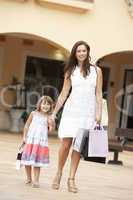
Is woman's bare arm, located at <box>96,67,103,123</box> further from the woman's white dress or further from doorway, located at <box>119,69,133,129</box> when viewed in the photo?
doorway, located at <box>119,69,133,129</box>

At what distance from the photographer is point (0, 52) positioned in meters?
22.0

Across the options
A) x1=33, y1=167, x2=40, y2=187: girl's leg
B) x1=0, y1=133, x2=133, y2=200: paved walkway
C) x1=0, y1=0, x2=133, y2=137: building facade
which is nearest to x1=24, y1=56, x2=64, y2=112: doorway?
x1=0, y1=0, x2=133, y2=137: building facade

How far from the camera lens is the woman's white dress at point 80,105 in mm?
7824

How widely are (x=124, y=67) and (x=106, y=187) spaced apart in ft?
49.5

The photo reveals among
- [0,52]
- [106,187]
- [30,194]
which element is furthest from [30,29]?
[30,194]

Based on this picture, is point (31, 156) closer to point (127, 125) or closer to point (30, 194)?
point (30, 194)

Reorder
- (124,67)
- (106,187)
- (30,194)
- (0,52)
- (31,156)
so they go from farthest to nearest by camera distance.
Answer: (124,67), (0,52), (106,187), (31,156), (30,194)

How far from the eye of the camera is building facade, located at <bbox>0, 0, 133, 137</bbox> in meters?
18.1

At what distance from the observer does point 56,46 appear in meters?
19.5

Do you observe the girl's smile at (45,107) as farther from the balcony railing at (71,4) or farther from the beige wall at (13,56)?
the beige wall at (13,56)

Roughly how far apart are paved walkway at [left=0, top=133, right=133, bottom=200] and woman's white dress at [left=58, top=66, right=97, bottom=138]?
804mm

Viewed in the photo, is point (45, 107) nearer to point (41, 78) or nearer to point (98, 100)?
point (98, 100)

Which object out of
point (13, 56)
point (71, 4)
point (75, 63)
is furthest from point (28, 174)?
point (13, 56)

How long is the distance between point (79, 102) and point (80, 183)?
189 centimetres
